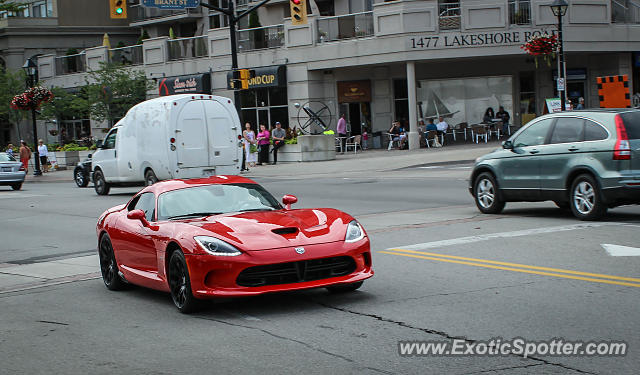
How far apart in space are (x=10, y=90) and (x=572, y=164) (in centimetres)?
5143

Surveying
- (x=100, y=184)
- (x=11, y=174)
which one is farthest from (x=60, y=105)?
(x=100, y=184)

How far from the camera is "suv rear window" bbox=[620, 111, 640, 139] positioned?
509 inches

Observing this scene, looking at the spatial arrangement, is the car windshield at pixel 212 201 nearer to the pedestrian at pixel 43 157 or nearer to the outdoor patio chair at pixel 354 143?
the outdoor patio chair at pixel 354 143

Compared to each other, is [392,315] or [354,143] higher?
[354,143]

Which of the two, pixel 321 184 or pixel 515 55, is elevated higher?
pixel 515 55

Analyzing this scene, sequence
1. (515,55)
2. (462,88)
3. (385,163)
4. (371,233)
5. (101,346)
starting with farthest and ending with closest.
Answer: (462,88)
(515,55)
(385,163)
(371,233)
(101,346)

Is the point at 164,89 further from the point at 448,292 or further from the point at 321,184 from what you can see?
the point at 448,292

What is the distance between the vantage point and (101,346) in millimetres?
7055

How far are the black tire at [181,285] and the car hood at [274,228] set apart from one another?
361mm

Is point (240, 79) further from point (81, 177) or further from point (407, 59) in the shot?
point (407, 59)

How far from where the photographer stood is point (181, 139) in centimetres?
2330

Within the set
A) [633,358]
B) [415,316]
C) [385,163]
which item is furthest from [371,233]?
[385,163]

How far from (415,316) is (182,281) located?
223cm

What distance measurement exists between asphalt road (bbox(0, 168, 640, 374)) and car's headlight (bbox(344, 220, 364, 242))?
23.5 inches
